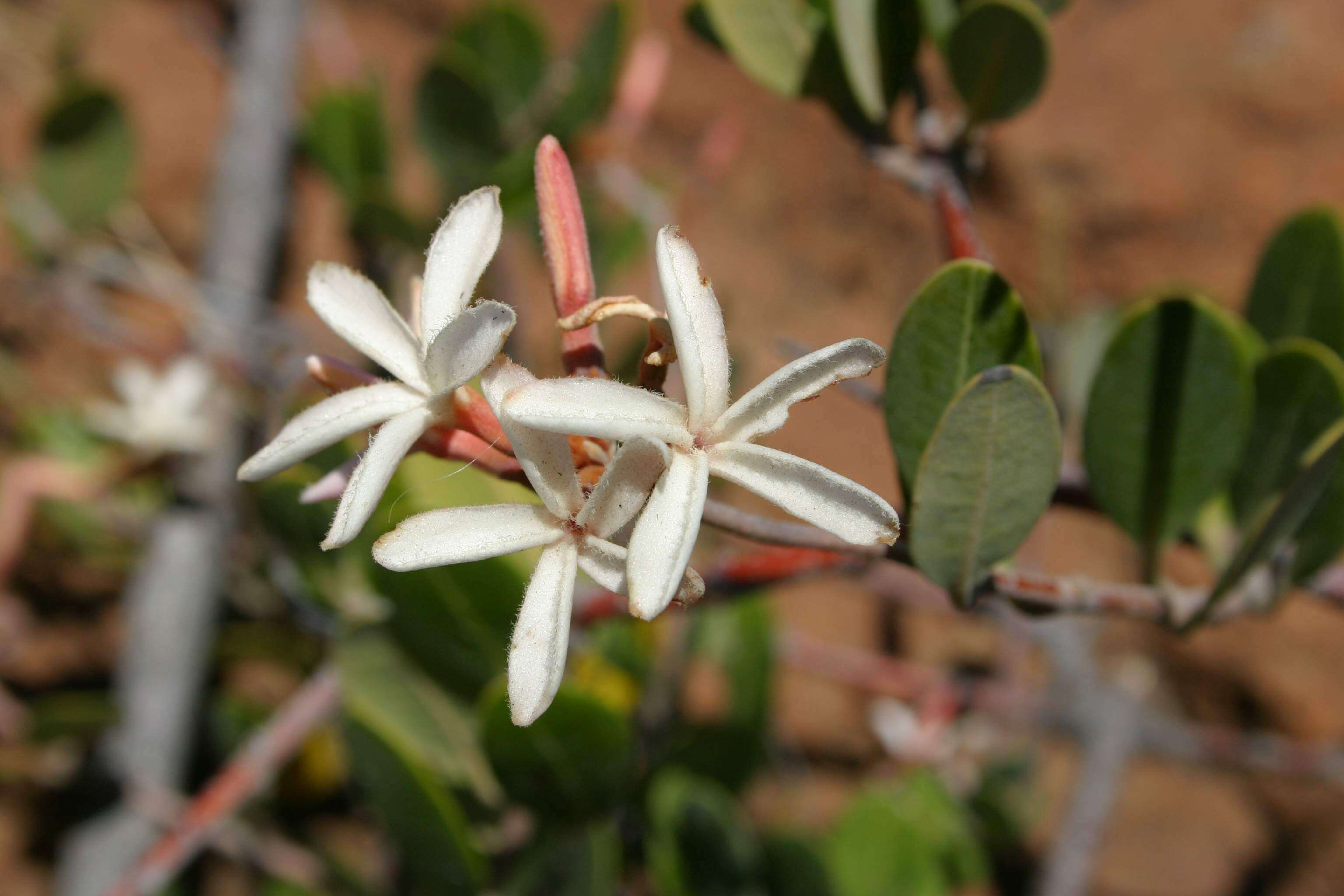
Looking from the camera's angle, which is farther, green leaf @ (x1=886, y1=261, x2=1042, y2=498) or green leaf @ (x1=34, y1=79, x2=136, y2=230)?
green leaf @ (x1=34, y1=79, x2=136, y2=230)

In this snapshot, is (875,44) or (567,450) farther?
(875,44)

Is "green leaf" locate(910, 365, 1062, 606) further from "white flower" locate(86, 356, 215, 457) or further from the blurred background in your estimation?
"white flower" locate(86, 356, 215, 457)

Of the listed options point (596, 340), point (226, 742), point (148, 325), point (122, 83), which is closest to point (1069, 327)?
point (596, 340)

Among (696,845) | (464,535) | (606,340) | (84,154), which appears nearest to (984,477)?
(464,535)

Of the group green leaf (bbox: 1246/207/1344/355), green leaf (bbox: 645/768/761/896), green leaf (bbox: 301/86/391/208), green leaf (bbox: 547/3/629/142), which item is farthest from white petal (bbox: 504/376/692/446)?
green leaf (bbox: 301/86/391/208)

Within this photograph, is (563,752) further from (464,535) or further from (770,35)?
(770,35)

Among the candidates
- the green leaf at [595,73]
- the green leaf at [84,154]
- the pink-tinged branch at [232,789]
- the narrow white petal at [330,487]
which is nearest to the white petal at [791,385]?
the narrow white petal at [330,487]

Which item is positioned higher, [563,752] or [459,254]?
[459,254]
